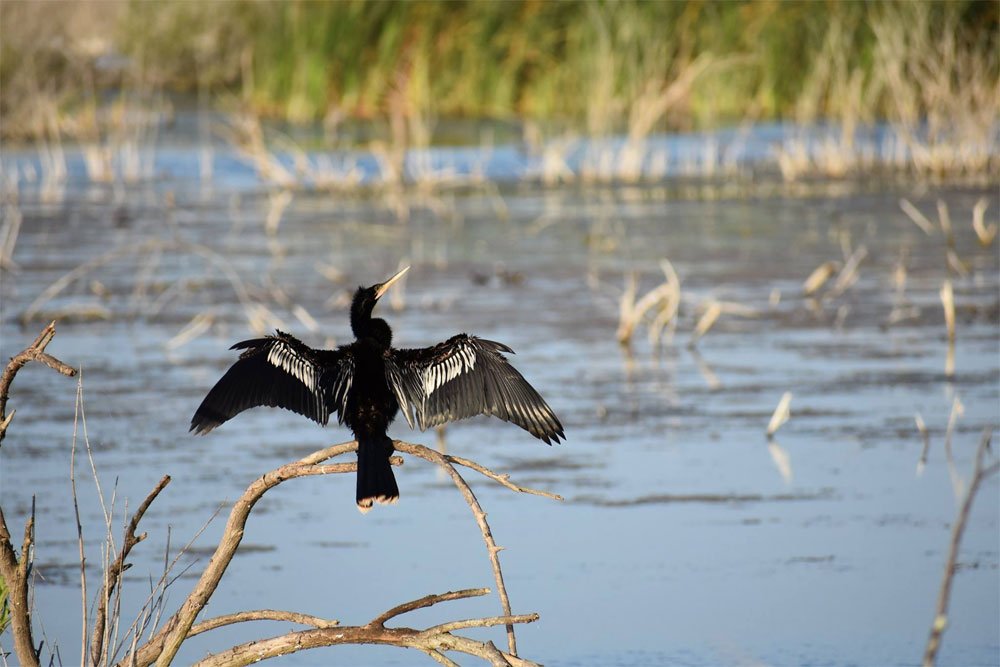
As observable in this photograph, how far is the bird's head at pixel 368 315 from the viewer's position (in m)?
4.15

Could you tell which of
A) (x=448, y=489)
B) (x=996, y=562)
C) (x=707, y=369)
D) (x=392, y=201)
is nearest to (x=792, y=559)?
(x=996, y=562)

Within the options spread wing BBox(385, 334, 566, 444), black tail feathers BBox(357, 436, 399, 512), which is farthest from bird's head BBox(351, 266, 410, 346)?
black tail feathers BBox(357, 436, 399, 512)

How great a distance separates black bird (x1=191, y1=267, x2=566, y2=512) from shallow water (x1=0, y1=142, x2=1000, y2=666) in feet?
1.23

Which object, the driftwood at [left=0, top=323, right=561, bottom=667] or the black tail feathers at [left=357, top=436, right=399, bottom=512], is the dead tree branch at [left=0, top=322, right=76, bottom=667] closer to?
the driftwood at [left=0, top=323, right=561, bottom=667]

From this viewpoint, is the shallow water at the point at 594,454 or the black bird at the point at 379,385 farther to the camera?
the shallow water at the point at 594,454

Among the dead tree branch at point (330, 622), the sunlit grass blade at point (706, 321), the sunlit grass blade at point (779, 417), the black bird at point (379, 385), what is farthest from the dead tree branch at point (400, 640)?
the sunlit grass blade at point (706, 321)

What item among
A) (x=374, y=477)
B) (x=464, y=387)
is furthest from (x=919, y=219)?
(x=374, y=477)

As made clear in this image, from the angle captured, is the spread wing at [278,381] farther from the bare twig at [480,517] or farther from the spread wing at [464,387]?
the bare twig at [480,517]

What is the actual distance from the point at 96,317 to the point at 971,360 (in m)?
5.16

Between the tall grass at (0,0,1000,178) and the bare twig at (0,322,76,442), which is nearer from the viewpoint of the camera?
the bare twig at (0,322,76,442)

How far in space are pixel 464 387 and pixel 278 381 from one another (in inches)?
17.1

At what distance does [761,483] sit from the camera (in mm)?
6555

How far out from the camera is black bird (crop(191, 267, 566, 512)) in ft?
13.2

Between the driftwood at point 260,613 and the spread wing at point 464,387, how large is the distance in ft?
1.12
